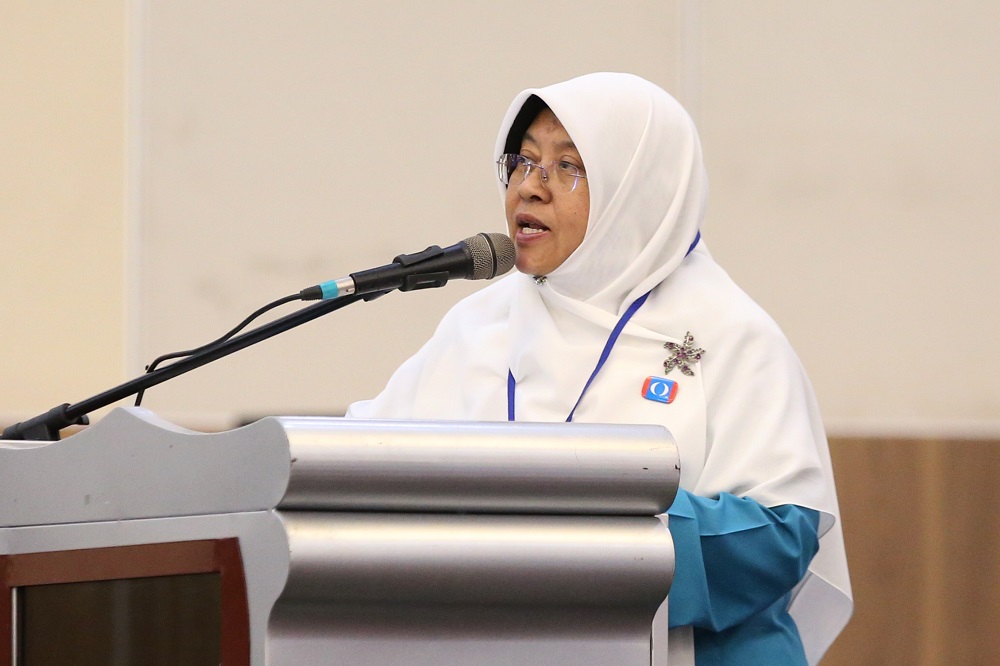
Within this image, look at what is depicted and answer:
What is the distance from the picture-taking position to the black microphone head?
1.44m

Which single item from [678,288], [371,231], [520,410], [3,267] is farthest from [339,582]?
[3,267]

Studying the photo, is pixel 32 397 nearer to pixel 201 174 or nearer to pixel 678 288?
pixel 201 174

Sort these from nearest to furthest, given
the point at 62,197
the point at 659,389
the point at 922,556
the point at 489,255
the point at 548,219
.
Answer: the point at 489,255 → the point at 659,389 → the point at 548,219 → the point at 922,556 → the point at 62,197

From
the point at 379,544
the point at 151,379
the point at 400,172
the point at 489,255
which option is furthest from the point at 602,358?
the point at 400,172

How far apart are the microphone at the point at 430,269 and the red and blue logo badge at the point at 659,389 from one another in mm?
348

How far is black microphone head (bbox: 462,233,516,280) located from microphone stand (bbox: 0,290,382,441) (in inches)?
5.5

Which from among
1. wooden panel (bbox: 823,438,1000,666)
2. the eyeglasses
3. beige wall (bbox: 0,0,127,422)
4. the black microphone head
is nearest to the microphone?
the black microphone head

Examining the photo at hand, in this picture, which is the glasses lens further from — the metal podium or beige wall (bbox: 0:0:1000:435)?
beige wall (bbox: 0:0:1000:435)

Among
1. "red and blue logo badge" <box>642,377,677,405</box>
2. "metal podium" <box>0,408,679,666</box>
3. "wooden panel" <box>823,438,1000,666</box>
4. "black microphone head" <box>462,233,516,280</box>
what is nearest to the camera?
"metal podium" <box>0,408,679,666</box>

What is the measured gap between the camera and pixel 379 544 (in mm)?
894

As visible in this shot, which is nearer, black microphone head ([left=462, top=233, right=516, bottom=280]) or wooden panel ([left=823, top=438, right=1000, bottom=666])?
black microphone head ([left=462, top=233, right=516, bottom=280])

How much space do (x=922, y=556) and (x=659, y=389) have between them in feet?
6.03

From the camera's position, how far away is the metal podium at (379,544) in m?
0.88

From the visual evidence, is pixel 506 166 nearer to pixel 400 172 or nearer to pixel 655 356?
pixel 655 356
